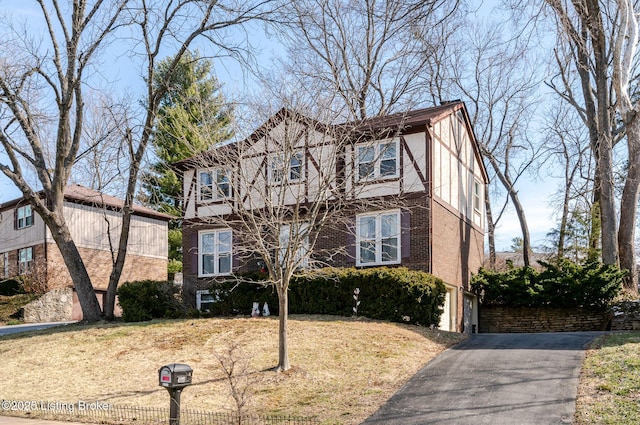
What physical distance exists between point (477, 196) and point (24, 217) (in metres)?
23.1

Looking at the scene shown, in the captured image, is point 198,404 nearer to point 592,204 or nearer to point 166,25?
point 166,25

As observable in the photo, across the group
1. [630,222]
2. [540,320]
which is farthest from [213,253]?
[630,222]

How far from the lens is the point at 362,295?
747 inches

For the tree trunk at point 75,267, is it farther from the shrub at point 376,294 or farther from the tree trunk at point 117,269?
the shrub at point 376,294

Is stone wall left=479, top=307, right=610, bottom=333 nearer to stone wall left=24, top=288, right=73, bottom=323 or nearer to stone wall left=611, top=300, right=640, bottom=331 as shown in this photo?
stone wall left=611, top=300, right=640, bottom=331

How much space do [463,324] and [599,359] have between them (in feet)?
34.8

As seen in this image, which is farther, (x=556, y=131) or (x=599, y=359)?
(x=556, y=131)

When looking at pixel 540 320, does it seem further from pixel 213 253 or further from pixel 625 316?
pixel 213 253

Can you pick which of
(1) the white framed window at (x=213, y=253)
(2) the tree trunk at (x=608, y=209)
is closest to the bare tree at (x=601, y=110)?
(2) the tree trunk at (x=608, y=209)

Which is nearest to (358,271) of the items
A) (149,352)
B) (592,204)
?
(149,352)

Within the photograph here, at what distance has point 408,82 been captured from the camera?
90.2 feet

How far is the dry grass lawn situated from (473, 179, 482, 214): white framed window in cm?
1023

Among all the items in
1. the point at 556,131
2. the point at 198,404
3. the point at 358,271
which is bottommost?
the point at 198,404

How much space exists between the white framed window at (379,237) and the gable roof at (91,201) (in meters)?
13.4
